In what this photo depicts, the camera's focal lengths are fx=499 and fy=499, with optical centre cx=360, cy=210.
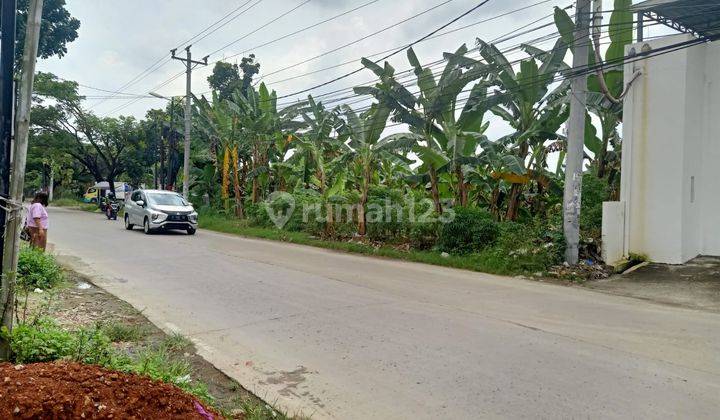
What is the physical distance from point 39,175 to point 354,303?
60.3m

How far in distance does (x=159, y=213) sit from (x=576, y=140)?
46.3 ft

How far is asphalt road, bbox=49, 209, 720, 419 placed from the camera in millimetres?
4059

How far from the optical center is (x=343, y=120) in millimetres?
18594

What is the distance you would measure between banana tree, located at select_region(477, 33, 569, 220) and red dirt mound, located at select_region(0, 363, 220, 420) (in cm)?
1040

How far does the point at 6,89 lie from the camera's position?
4074mm

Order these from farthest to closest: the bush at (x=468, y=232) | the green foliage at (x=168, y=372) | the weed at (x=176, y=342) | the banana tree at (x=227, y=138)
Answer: the banana tree at (x=227, y=138) → the bush at (x=468, y=232) → the weed at (x=176, y=342) → the green foliage at (x=168, y=372)

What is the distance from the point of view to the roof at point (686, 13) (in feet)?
35.2

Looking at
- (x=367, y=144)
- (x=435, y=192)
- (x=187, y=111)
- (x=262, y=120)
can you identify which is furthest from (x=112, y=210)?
(x=435, y=192)

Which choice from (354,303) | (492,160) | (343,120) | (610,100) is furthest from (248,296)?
(343,120)

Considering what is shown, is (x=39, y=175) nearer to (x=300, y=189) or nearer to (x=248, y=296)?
(x=300, y=189)

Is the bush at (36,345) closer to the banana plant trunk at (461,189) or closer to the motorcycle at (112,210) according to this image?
the banana plant trunk at (461,189)

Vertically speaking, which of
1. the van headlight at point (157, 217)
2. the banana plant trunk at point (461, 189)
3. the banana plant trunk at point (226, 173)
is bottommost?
the van headlight at point (157, 217)

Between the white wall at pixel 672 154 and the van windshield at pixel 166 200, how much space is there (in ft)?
51.3

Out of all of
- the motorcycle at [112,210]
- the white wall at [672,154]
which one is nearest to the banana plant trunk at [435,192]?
the white wall at [672,154]
